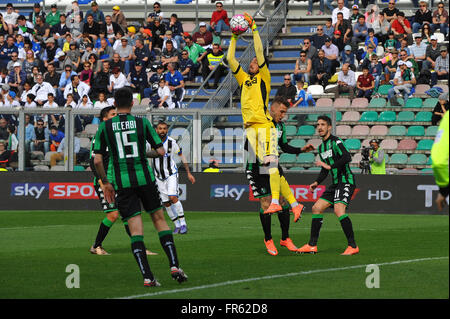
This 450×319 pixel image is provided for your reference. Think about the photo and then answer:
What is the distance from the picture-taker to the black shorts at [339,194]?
13.2 meters

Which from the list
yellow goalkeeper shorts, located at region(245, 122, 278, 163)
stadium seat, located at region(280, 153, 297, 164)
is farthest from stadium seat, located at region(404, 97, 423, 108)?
yellow goalkeeper shorts, located at region(245, 122, 278, 163)

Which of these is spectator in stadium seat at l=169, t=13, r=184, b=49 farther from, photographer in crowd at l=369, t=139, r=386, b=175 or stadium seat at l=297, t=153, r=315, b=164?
photographer in crowd at l=369, t=139, r=386, b=175

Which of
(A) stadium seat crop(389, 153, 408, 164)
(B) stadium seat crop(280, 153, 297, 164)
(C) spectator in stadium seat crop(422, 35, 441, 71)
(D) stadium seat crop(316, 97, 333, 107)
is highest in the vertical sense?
(C) spectator in stadium seat crop(422, 35, 441, 71)

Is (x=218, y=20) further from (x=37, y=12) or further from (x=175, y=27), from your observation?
(x=37, y=12)

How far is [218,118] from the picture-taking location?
24.3 m

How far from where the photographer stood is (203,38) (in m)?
30.9

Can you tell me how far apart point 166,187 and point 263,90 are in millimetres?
4031

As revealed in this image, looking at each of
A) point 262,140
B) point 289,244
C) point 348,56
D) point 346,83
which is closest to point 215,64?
point 348,56

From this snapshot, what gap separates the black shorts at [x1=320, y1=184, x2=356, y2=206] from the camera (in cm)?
1320

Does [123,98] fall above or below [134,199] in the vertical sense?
above

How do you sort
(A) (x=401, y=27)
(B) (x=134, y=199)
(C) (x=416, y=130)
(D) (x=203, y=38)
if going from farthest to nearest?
(D) (x=203, y=38), (A) (x=401, y=27), (C) (x=416, y=130), (B) (x=134, y=199)

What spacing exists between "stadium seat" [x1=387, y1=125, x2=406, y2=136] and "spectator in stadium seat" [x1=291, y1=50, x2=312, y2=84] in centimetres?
353

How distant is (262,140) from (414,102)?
45.2 ft

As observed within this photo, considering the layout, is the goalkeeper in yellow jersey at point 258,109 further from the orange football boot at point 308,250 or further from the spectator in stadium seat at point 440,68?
the spectator in stadium seat at point 440,68
